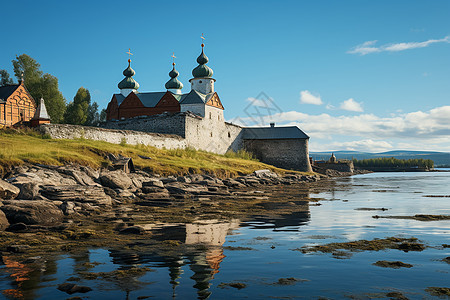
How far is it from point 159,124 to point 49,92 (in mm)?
23727

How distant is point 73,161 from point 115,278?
56.3 ft

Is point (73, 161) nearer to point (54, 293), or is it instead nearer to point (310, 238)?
point (310, 238)

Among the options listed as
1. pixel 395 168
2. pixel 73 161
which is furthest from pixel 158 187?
pixel 395 168

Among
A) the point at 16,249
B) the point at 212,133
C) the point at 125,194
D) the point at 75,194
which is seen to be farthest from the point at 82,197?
the point at 212,133

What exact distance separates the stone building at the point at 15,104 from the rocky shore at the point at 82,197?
34.4 m

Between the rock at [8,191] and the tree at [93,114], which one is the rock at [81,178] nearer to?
the rock at [8,191]

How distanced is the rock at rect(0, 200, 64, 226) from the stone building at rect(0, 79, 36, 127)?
4238 centimetres

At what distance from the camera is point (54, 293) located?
17.8ft

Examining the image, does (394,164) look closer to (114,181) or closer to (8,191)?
(114,181)

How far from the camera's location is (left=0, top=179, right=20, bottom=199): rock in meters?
12.8

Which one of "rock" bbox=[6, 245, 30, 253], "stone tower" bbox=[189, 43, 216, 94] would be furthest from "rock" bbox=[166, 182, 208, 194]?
"stone tower" bbox=[189, 43, 216, 94]

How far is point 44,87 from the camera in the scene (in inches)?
2352

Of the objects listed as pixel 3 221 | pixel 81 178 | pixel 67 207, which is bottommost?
pixel 3 221

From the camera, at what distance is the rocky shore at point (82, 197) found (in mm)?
10719
